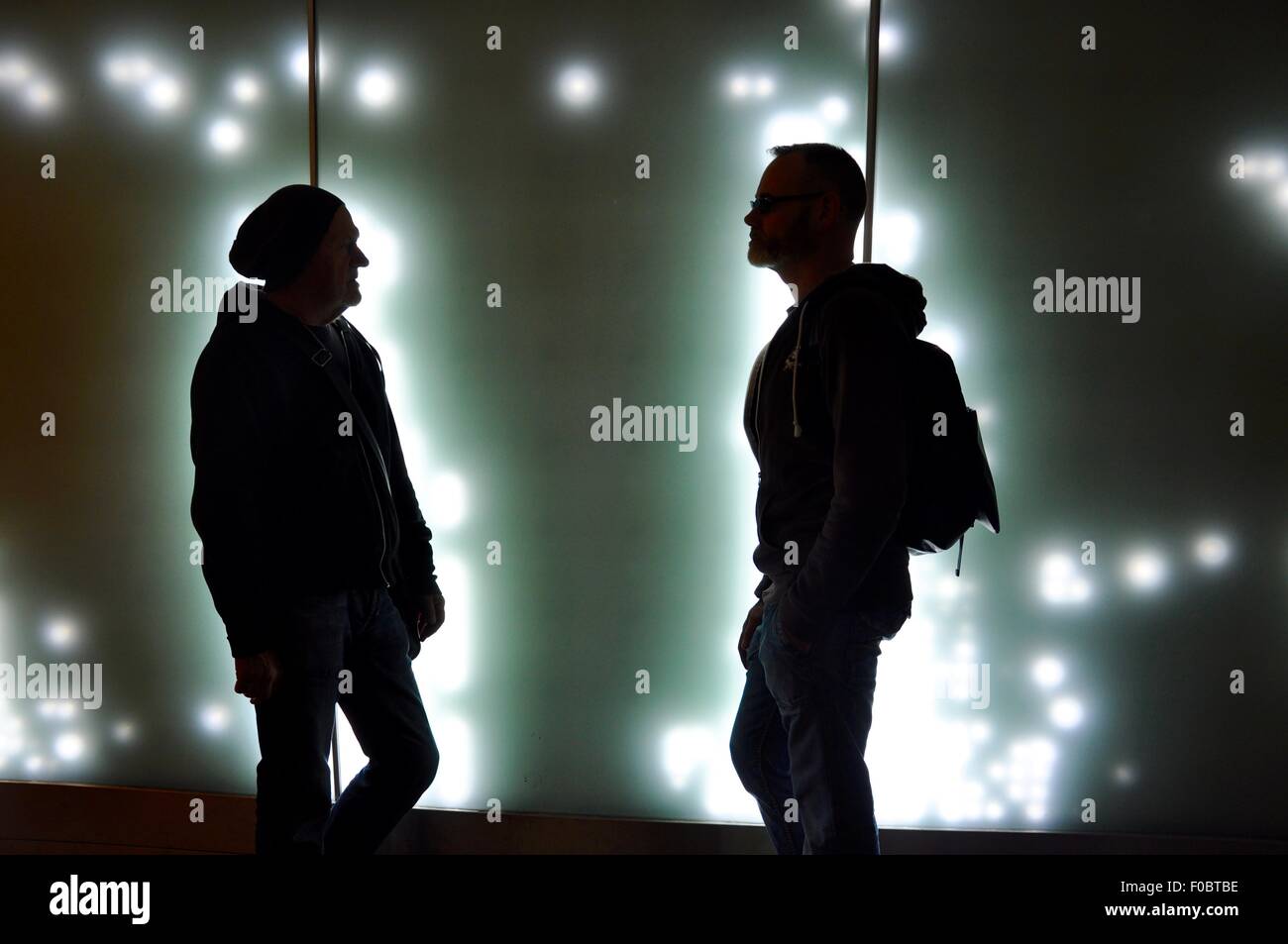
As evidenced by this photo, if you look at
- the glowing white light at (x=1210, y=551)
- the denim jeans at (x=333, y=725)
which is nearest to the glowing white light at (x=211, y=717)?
the denim jeans at (x=333, y=725)

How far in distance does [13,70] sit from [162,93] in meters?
0.42

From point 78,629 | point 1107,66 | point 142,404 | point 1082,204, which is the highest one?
point 1107,66

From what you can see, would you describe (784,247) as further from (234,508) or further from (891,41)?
(234,508)

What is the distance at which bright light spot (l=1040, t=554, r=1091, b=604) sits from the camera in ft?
6.30

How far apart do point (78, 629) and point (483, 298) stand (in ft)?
4.62

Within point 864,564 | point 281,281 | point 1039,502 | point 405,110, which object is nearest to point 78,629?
point 281,281

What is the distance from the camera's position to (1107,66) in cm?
185

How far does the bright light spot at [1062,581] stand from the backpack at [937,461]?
0.78 meters

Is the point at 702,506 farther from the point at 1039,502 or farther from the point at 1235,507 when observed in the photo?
the point at 1235,507

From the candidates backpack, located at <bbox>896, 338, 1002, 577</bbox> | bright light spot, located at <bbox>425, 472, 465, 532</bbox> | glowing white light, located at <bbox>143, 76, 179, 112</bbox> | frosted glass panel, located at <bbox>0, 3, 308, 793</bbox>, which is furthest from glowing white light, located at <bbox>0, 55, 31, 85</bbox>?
backpack, located at <bbox>896, 338, 1002, 577</bbox>

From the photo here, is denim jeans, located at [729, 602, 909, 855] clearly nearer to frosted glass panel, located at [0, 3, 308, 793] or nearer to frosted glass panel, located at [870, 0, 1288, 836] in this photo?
frosted glass panel, located at [870, 0, 1288, 836]

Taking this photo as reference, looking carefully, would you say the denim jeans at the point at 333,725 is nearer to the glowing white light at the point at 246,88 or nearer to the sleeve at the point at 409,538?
the sleeve at the point at 409,538
